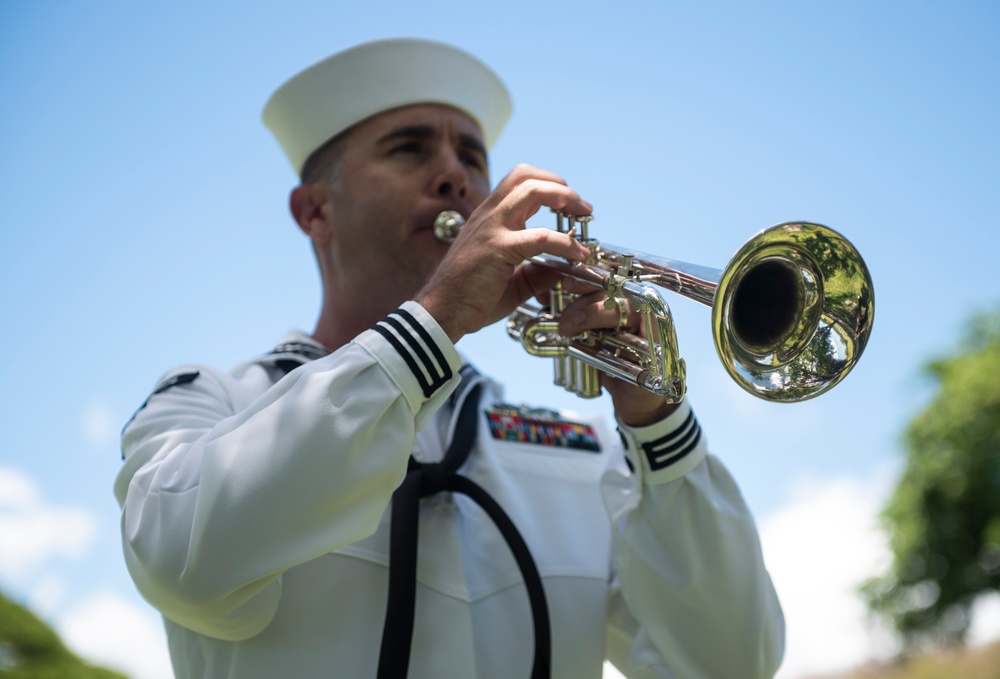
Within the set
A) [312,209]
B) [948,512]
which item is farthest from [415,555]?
[948,512]

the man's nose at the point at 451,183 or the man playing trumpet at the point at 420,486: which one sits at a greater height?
the man's nose at the point at 451,183

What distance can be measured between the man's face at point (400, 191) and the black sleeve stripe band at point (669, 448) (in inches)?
38.7

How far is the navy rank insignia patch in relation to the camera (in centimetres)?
316

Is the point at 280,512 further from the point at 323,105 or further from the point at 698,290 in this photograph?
the point at 323,105

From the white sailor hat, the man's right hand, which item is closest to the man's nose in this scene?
the white sailor hat

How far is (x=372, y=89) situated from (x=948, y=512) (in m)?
21.2

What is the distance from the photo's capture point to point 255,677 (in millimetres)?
2414

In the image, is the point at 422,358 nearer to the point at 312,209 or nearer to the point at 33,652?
the point at 312,209

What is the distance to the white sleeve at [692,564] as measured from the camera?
262cm

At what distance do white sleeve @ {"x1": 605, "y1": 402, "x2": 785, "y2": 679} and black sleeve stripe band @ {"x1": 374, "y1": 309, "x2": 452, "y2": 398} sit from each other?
0.70 metres

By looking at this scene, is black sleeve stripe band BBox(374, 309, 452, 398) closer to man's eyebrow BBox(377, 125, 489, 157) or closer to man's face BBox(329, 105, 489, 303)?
man's face BBox(329, 105, 489, 303)

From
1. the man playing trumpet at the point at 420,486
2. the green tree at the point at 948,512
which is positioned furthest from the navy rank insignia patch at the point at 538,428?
the green tree at the point at 948,512

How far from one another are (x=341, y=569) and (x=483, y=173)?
160 cm

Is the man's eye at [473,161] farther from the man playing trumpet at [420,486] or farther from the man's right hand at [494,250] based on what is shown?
the man's right hand at [494,250]
